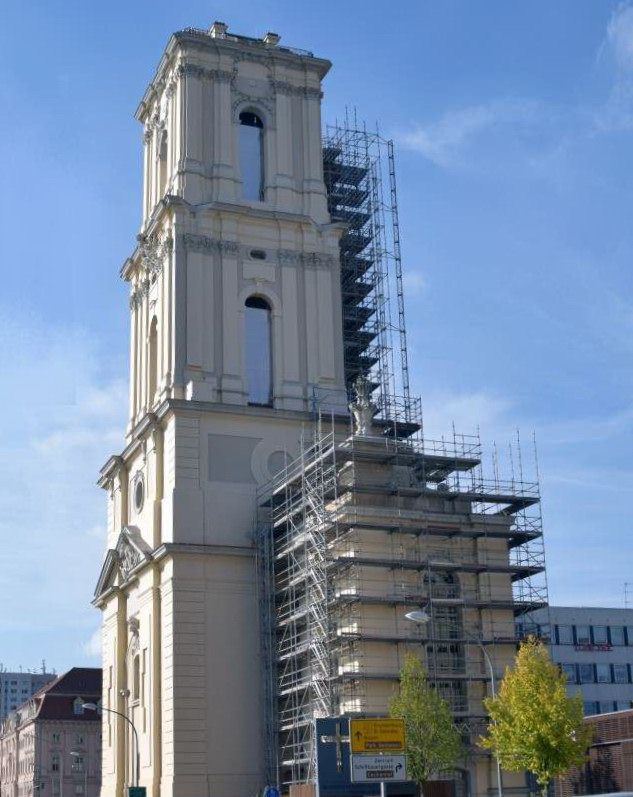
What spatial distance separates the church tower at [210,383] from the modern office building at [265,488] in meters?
0.11

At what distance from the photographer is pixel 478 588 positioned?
5147 centimetres

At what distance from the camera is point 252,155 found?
64.1m

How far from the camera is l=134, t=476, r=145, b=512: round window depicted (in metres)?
60.2

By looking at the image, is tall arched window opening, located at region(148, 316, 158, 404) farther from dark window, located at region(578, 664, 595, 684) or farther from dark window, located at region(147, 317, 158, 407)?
dark window, located at region(578, 664, 595, 684)

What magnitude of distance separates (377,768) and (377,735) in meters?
0.84

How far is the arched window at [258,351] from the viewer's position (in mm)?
59219

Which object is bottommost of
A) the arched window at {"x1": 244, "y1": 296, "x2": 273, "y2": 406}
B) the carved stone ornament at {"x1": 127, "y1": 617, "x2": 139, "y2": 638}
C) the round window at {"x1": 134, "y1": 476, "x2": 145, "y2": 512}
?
the carved stone ornament at {"x1": 127, "y1": 617, "x2": 139, "y2": 638}

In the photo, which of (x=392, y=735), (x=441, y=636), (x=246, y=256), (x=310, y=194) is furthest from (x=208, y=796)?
(x=310, y=194)

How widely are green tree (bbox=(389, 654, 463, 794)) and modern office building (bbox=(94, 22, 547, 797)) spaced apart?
10.4ft

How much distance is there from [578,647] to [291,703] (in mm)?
32902

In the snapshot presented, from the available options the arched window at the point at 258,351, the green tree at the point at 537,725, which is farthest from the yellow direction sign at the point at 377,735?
the arched window at the point at 258,351

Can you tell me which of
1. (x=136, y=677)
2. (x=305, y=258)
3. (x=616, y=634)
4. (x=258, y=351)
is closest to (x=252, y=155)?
(x=305, y=258)

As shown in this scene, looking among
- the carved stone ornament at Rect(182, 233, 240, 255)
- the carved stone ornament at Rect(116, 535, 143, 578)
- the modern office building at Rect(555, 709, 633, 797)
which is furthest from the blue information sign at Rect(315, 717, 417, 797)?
the carved stone ornament at Rect(182, 233, 240, 255)

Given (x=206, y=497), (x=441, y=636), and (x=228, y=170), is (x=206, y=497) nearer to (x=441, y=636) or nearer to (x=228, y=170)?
(x=441, y=636)
